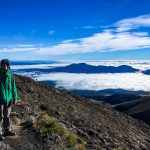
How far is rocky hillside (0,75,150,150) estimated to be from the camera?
14961mm

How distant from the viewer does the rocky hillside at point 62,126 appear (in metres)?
15.0

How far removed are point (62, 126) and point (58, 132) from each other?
2.58 metres

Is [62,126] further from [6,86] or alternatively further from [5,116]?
[6,86]

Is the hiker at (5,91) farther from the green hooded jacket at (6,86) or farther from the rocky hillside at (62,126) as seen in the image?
the rocky hillside at (62,126)

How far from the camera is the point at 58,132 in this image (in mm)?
16094

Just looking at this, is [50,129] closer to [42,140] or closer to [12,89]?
[42,140]

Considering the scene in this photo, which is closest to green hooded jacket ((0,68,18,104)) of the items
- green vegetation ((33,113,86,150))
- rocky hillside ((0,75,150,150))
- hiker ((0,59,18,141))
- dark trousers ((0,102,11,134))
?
hiker ((0,59,18,141))

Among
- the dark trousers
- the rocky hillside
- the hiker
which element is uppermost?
the hiker

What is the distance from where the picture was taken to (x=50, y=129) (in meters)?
16.2

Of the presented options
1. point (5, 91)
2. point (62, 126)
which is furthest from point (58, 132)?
point (5, 91)

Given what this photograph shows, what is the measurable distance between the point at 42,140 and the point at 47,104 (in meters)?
Result: 11.7

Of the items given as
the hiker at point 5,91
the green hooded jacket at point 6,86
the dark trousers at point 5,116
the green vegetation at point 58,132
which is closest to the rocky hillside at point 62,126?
the green vegetation at point 58,132

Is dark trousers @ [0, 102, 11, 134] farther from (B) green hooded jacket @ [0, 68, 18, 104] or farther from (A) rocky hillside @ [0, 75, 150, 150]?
(A) rocky hillside @ [0, 75, 150, 150]

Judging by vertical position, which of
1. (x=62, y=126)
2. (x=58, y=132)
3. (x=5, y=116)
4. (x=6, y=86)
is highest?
(x=6, y=86)
